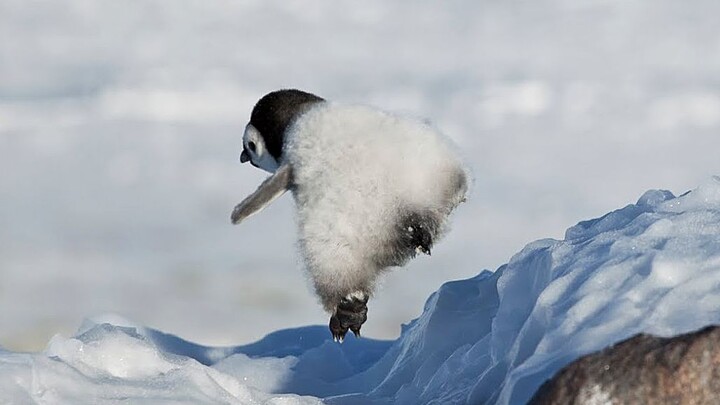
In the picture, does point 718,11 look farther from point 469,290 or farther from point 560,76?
point 469,290

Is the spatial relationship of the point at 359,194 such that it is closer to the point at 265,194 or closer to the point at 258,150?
the point at 265,194

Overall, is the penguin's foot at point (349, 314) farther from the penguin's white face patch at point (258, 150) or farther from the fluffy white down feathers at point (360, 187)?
the penguin's white face patch at point (258, 150)

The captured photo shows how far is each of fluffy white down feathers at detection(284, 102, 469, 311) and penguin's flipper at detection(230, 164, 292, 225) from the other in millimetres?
33

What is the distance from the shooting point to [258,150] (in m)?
3.99

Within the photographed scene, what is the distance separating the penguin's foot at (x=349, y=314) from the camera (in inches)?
142

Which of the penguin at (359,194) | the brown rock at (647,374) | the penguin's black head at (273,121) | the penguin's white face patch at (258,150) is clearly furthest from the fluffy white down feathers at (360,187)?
the brown rock at (647,374)

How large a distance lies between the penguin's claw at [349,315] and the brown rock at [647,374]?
3.44 feet

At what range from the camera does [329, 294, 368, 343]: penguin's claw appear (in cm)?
360

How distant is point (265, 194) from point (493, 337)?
0.80 meters

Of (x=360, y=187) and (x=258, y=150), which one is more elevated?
(x=258, y=150)

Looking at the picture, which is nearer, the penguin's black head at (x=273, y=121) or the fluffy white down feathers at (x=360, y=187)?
the fluffy white down feathers at (x=360, y=187)

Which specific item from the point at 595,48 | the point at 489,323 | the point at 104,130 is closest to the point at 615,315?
the point at 489,323

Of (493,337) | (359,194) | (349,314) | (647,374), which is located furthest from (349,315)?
(647,374)

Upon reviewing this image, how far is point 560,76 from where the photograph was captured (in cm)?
905
